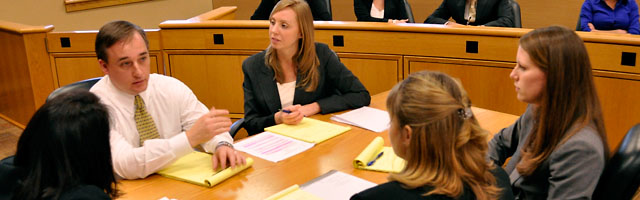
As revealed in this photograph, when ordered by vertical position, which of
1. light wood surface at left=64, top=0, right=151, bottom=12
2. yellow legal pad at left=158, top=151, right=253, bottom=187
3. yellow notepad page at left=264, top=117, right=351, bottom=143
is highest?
light wood surface at left=64, top=0, right=151, bottom=12

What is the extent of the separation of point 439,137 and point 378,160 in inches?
31.1

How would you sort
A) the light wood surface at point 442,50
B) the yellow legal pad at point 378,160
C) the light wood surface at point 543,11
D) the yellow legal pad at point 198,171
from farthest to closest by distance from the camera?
the light wood surface at point 543,11
the light wood surface at point 442,50
the yellow legal pad at point 378,160
the yellow legal pad at point 198,171

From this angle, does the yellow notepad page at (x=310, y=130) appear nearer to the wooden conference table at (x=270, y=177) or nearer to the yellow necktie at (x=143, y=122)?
the wooden conference table at (x=270, y=177)

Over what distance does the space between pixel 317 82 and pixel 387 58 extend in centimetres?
133

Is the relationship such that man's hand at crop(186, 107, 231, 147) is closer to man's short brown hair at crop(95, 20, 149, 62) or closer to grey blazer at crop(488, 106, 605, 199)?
man's short brown hair at crop(95, 20, 149, 62)

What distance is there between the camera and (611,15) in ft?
15.6

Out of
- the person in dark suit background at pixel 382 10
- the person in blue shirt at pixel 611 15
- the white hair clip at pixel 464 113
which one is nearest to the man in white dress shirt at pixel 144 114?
the white hair clip at pixel 464 113

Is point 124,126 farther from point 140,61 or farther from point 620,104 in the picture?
point 620,104

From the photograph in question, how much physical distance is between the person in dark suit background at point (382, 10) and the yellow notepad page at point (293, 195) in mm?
3384

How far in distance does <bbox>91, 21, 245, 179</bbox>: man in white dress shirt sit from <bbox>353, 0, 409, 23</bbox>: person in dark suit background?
9.43ft

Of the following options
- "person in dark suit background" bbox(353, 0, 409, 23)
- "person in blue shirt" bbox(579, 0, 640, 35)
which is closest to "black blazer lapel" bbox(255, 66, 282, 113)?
"person in dark suit background" bbox(353, 0, 409, 23)

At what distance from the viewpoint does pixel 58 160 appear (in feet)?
4.23

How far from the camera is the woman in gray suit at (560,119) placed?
1792mm

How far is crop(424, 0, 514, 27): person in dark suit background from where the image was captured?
4570 millimetres
